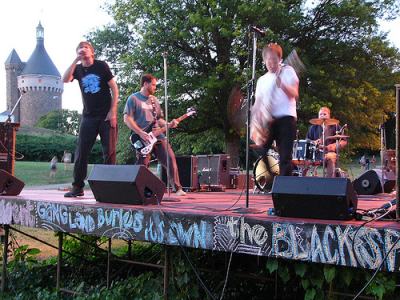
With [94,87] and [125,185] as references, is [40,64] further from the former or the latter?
[125,185]

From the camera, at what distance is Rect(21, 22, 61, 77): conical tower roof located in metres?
88.2

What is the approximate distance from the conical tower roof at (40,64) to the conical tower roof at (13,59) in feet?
8.85

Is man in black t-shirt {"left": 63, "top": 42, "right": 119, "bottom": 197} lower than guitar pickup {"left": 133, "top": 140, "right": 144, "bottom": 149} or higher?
higher

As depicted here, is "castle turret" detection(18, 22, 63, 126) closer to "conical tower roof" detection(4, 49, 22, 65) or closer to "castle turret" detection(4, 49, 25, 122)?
"castle turret" detection(4, 49, 25, 122)

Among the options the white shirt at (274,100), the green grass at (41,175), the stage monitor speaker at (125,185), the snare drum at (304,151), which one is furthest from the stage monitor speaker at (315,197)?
the green grass at (41,175)

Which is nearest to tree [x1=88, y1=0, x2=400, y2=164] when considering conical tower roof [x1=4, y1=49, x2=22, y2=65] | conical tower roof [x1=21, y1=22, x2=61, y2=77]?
conical tower roof [x1=21, y1=22, x2=61, y2=77]

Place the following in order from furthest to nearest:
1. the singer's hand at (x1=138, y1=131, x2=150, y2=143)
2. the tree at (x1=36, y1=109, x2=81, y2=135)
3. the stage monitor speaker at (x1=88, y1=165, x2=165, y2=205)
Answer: the tree at (x1=36, y1=109, x2=81, y2=135) < the singer's hand at (x1=138, y1=131, x2=150, y2=143) < the stage monitor speaker at (x1=88, y1=165, x2=165, y2=205)

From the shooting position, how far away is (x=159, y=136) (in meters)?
6.90

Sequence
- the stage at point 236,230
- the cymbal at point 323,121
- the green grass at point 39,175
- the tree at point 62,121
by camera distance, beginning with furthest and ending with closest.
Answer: the tree at point 62,121, the green grass at point 39,175, the cymbal at point 323,121, the stage at point 236,230

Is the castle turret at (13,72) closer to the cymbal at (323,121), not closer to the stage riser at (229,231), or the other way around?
the cymbal at (323,121)

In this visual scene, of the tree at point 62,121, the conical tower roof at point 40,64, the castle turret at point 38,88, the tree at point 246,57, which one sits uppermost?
the conical tower roof at point 40,64

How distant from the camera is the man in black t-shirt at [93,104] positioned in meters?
5.73

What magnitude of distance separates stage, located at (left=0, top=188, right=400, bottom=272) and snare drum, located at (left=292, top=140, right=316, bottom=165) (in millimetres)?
5376

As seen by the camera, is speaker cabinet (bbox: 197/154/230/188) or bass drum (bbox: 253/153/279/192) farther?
speaker cabinet (bbox: 197/154/230/188)
